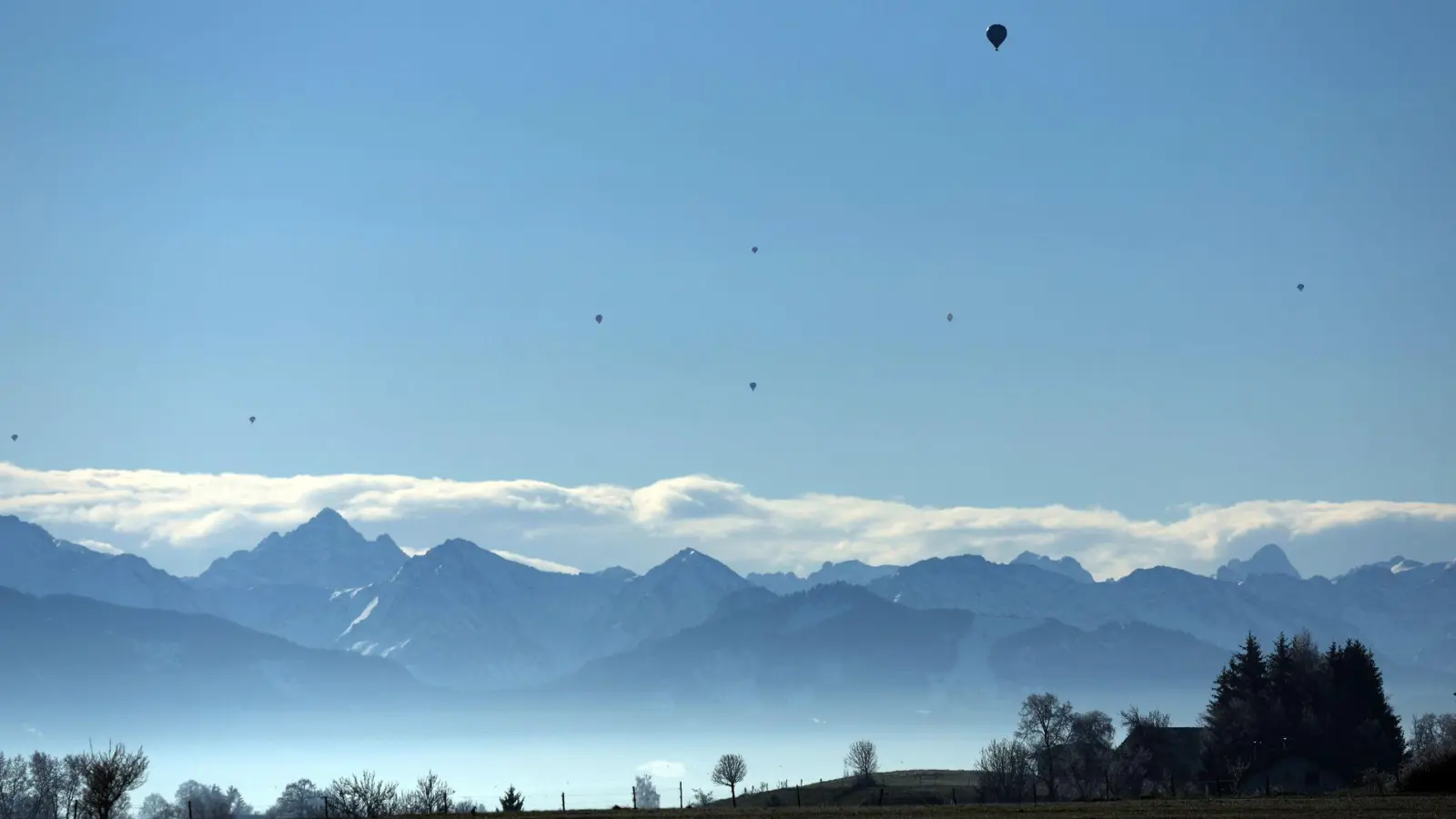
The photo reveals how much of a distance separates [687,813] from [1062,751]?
401 ft

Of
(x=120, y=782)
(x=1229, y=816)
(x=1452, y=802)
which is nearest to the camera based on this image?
(x=1229, y=816)

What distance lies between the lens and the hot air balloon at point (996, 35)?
134 metres

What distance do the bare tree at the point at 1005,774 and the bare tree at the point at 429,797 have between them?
59.2m

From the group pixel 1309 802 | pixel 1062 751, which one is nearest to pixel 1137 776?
pixel 1062 751

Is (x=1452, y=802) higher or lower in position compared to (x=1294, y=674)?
lower

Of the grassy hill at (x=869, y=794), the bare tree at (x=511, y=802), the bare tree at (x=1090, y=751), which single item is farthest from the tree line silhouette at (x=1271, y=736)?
the bare tree at (x=511, y=802)

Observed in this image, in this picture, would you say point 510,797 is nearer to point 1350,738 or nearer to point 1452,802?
point 1452,802

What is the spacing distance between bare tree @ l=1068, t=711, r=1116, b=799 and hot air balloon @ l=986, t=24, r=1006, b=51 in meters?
79.7

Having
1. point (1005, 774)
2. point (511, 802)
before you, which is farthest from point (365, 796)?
point (1005, 774)

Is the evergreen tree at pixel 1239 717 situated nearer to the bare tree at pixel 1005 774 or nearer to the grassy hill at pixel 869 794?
the bare tree at pixel 1005 774

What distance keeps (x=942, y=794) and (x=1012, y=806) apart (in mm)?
80324

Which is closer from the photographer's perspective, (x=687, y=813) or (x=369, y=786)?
(x=687, y=813)

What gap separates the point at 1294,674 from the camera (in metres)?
151

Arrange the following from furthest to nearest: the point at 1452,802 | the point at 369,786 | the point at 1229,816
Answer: the point at 369,786 → the point at 1452,802 → the point at 1229,816
